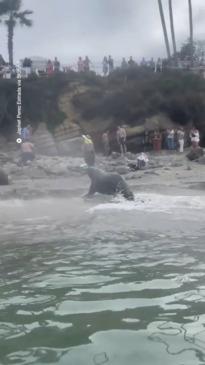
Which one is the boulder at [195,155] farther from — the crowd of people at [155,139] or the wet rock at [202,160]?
the crowd of people at [155,139]

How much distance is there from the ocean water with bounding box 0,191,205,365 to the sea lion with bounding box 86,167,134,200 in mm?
2767

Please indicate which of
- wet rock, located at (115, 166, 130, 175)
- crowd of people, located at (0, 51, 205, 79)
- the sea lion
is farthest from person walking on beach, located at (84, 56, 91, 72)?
the sea lion

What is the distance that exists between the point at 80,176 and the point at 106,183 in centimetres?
740

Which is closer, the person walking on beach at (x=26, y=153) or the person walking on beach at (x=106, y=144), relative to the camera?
the person walking on beach at (x=26, y=153)

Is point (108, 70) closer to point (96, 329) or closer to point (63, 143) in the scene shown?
point (63, 143)

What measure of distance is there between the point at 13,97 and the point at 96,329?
1327 inches

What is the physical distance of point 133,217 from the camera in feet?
42.7

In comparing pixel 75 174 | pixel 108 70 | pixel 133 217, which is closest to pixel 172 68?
pixel 108 70

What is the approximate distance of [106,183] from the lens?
15961 millimetres

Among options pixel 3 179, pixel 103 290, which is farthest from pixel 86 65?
pixel 103 290

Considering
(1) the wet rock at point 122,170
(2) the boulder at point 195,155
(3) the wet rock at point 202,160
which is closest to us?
(1) the wet rock at point 122,170

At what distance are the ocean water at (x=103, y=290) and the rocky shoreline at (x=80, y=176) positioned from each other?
16.9ft

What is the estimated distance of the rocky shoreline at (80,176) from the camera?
59.6 ft

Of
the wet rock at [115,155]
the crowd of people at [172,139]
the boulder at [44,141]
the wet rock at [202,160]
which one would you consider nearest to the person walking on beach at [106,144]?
the wet rock at [115,155]
